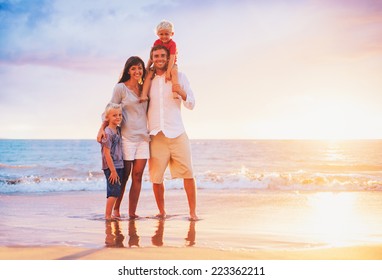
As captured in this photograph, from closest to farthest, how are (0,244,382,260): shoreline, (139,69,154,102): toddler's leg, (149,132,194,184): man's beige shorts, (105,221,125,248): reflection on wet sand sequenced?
(0,244,382,260): shoreline, (105,221,125,248): reflection on wet sand, (139,69,154,102): toddler's leg, (149,132,194,184): man's beige shorts

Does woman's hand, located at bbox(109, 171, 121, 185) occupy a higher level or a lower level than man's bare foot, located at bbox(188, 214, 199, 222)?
higher

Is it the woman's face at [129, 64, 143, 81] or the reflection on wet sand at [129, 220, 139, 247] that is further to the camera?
the woman's face at [129, 64, 143, 81]

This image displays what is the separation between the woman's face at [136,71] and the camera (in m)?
3.41

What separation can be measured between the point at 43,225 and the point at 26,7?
177 centimetres

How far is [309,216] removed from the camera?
3818mm

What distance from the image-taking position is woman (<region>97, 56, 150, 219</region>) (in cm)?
343

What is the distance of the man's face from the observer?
11.1ft

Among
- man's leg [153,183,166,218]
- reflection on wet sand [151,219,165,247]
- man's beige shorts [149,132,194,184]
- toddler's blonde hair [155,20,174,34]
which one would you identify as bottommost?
reflection on wet sand [151,219,165,247]

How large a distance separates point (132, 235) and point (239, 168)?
27.7ft

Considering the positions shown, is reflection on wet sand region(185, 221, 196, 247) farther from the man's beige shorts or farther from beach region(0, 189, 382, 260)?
the man's beige shorts

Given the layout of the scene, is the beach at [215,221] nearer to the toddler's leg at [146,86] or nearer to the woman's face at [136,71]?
the toddler's leg at [146,86]

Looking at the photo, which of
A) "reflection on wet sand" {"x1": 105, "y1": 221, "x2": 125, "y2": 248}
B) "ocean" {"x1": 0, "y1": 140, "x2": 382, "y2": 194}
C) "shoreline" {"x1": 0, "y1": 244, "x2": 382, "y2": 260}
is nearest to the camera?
"shoreline" {"x1": 0, "y1": 244, "x2": 382, "y2": 260}

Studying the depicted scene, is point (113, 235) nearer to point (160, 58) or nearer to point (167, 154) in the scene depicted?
point (167, 154)

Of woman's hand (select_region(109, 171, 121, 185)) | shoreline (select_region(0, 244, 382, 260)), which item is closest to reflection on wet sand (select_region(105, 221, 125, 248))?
shoreline (select_region(0, 244, 382, 260))
